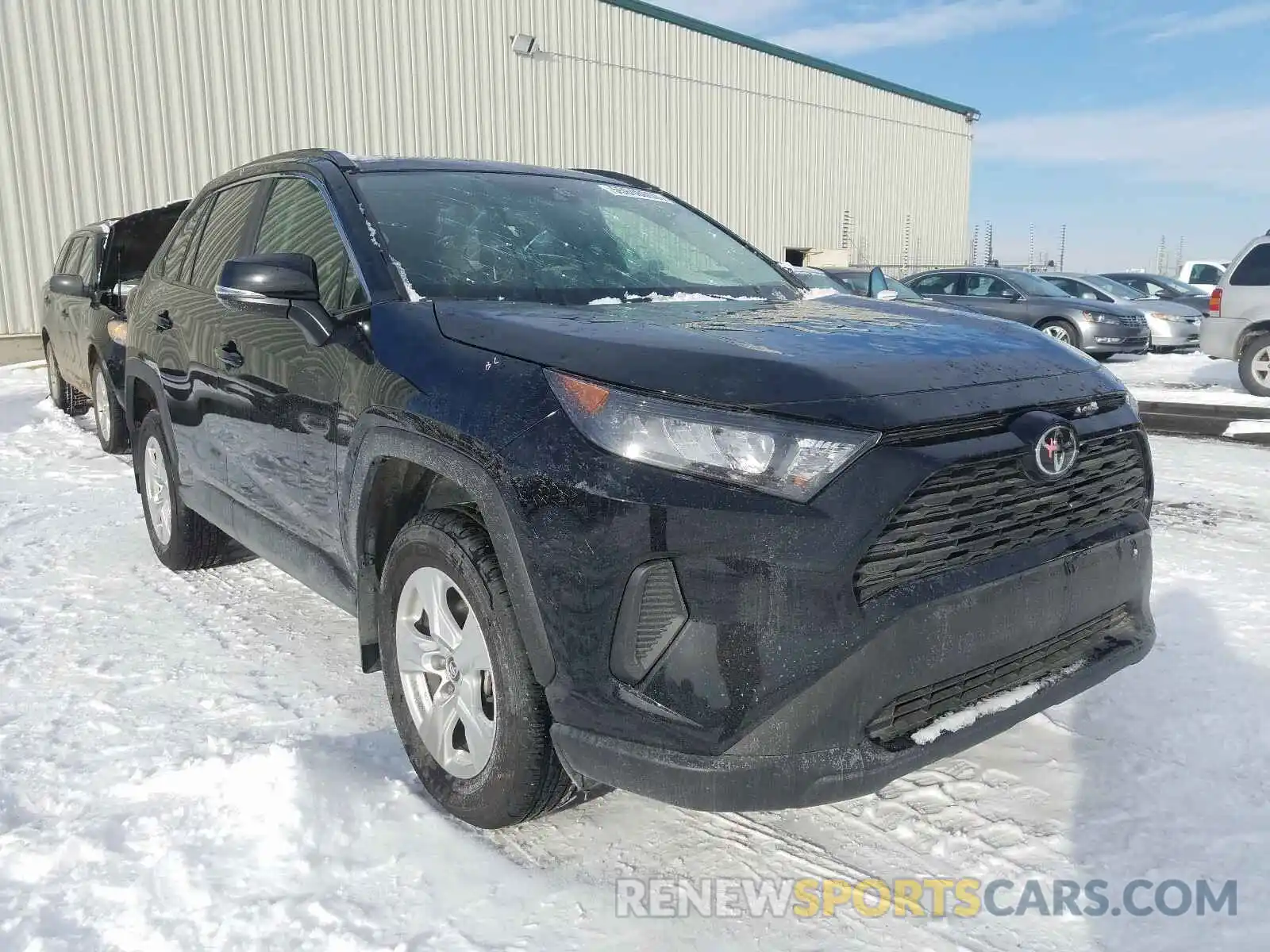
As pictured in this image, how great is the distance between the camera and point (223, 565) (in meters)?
4.66

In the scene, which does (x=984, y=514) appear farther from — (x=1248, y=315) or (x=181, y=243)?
(x=1248, y=315)

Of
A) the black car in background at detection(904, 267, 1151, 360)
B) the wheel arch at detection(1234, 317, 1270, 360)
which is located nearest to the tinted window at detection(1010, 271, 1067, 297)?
the black car in background at detection(904, 267, 1151, 360)

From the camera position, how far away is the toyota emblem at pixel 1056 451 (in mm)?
2113

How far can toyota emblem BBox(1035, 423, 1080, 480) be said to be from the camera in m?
2.11

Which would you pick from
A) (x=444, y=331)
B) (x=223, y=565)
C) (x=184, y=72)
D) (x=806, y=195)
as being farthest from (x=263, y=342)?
(x=806, y=195)

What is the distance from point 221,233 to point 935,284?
41.3ft

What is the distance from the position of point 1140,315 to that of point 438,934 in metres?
14.2

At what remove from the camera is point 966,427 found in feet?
6.77

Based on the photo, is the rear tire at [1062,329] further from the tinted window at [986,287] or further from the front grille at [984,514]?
the front grille at [984,514]

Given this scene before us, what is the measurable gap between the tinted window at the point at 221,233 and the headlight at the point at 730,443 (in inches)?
93.3

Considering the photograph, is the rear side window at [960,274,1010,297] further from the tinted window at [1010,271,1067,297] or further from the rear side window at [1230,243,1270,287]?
the rear side window at [1230,243,1270,287]

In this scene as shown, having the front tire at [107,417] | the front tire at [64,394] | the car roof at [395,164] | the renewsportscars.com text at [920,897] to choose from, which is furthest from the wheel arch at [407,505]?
the front tire at [64,394]

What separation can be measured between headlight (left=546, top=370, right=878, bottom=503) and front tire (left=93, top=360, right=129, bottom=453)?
6.10 meters

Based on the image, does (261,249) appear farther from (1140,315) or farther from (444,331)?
(1140,315)
